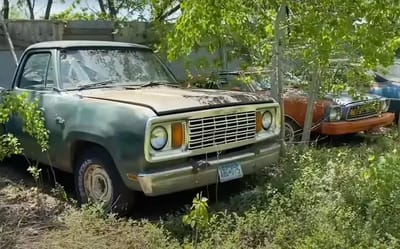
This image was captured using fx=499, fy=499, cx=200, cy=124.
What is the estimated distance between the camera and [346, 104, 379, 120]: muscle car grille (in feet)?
25.5

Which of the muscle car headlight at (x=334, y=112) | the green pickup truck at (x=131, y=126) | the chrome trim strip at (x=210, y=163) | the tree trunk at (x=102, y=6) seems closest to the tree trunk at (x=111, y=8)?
the tree trunk at (x=102, y=6)

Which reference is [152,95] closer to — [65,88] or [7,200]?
[65,88]

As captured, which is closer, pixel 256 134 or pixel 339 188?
pixel 339 188

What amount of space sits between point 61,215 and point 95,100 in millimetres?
1133

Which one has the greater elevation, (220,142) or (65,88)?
(65,88)

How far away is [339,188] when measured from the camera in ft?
15.5

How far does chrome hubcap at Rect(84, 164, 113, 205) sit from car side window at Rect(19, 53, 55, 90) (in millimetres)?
1220

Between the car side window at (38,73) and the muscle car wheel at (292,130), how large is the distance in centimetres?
352

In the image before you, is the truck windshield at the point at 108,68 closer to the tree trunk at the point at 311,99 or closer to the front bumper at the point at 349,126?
the tree trunk at the point at 311,99

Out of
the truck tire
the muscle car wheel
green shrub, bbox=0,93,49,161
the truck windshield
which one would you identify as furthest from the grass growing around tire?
the muscle car wheel

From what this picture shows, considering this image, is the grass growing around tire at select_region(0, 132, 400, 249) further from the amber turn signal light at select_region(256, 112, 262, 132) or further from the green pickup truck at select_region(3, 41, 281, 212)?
the amber turn signal light at select_region(256, 112, 262, 132)

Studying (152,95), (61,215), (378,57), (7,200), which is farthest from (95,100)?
(378,57)

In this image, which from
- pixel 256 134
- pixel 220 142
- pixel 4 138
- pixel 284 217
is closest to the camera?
pixel 284 217

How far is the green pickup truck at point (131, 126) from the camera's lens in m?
4.27
